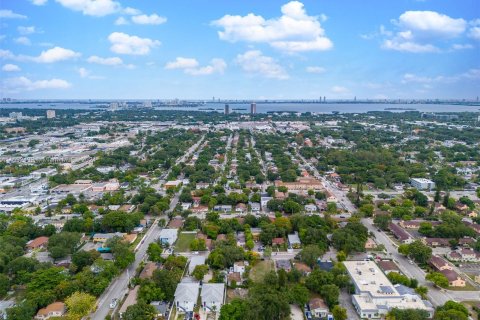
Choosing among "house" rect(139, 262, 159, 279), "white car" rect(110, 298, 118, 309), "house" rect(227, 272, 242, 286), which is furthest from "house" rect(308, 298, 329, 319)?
"white car" rect(110, 298, 118, 309)

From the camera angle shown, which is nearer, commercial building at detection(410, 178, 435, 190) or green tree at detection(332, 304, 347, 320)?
green tree at detection(332, 304, 347, 320)

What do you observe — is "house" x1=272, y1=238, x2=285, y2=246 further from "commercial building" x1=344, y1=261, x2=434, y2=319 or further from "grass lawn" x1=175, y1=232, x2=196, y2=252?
"grass lawn" x1=175, y1=232, x2=196, y2=252

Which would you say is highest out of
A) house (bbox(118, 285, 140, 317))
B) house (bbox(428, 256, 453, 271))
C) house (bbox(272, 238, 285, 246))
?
house (bbox(428, 256, 453, 271))

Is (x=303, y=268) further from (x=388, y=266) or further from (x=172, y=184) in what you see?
(x=172, y=184)

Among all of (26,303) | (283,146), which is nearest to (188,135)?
(283,146)

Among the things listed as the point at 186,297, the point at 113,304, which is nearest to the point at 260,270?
the point at 186,297

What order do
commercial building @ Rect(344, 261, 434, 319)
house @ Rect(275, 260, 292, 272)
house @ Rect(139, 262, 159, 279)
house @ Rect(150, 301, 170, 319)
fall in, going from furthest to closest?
house @ Rect(275, 260, 292, 272), house @ Rect(139, 262, 159, 279), commercial building @ Rect(344, 261, 434, 319), house @ Rect(150, 301, 170, 319)

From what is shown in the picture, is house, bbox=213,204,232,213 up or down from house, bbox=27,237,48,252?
up
